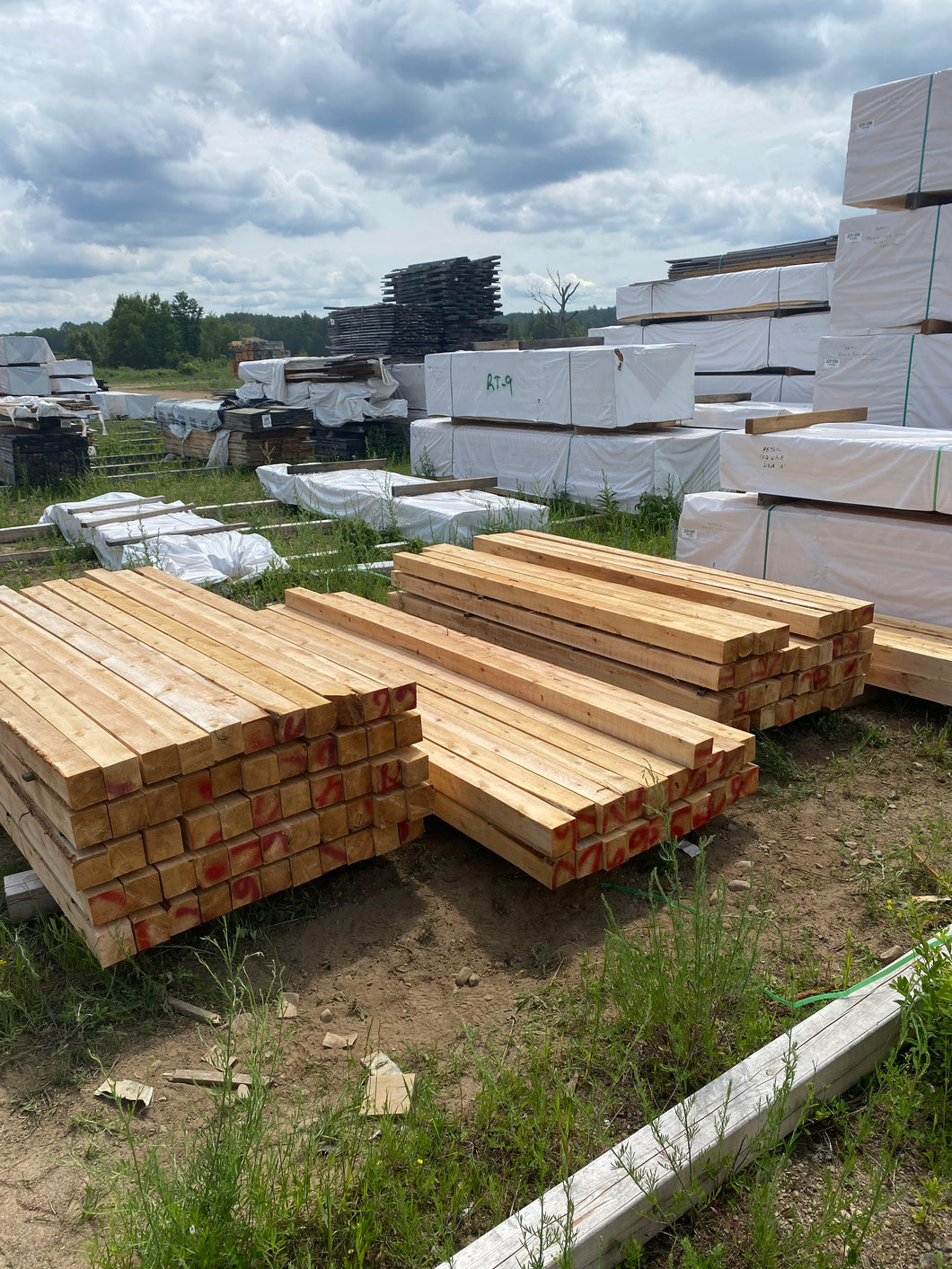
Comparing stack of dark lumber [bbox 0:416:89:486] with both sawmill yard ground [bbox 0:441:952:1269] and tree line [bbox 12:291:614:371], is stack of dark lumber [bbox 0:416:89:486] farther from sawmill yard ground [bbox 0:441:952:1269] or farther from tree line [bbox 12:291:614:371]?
tree line [bbox 12:291:614:371]

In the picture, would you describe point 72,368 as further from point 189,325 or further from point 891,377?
point 189,325

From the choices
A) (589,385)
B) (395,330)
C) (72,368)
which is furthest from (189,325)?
(589,385)

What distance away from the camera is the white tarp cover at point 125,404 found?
27828 mm

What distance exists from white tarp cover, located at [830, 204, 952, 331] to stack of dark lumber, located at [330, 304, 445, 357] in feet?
37.2

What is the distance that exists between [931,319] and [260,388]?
40.9 ft

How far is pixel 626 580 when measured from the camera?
6.01 meters

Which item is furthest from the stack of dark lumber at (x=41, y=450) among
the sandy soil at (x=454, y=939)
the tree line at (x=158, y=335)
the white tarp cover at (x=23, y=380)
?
the tree line at (x=158, y=335)

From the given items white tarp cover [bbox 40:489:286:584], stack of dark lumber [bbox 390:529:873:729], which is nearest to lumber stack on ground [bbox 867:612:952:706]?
stack of dark lumber [bbox 390:529:873:729]

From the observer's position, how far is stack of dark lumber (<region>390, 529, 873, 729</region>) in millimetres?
4789

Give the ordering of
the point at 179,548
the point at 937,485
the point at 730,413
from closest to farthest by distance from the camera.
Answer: the point at 937,485 < the point at 179,548 < the point at 730,413

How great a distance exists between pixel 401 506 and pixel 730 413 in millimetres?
4821

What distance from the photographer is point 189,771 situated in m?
3.29

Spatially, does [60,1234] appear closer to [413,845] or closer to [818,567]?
[413,845]

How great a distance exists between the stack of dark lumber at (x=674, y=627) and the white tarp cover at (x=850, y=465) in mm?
1166
